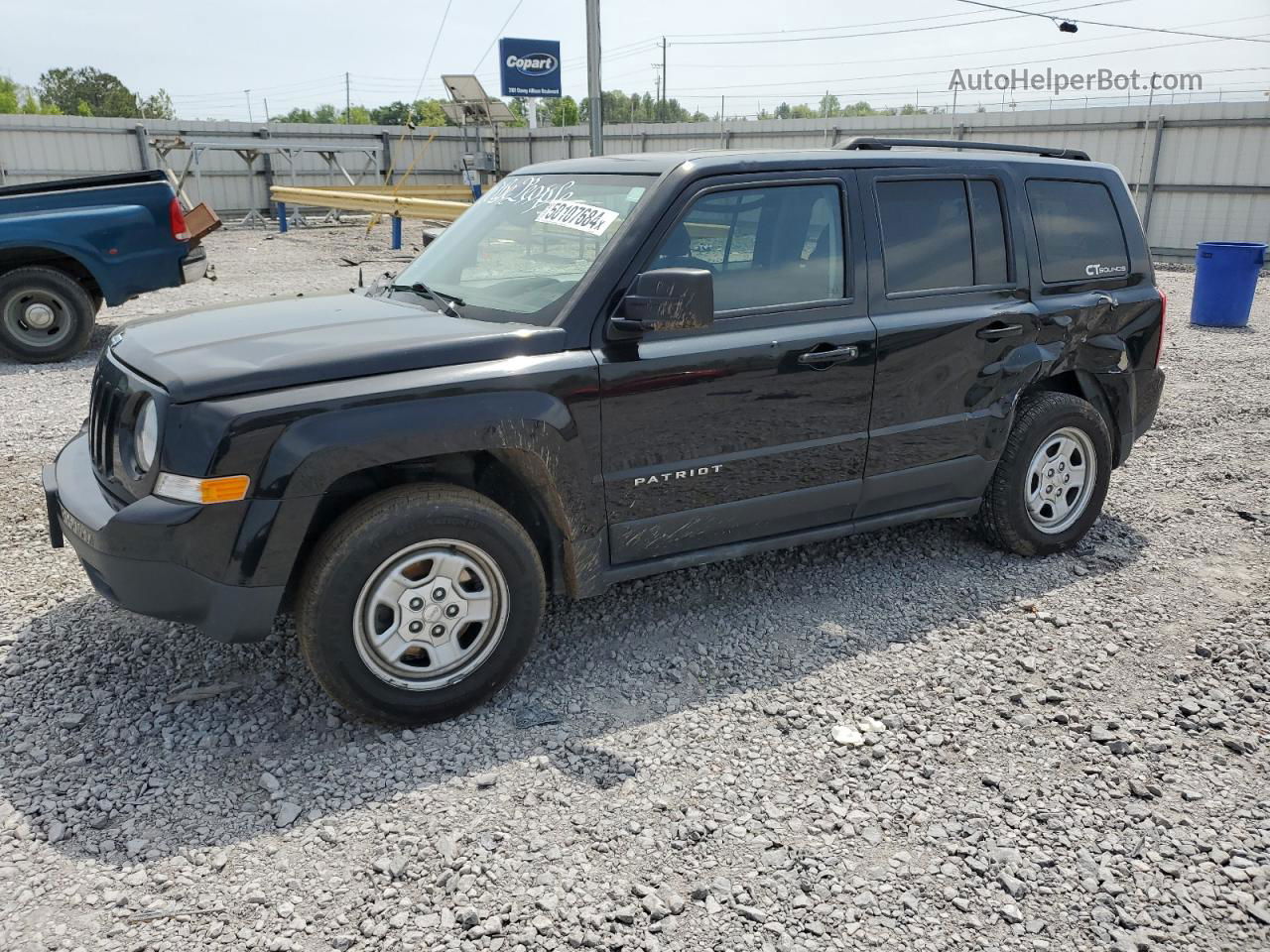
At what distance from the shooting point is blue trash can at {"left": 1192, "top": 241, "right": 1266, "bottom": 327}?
11.8 metres

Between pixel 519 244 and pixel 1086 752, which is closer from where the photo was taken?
pixel 1086 752

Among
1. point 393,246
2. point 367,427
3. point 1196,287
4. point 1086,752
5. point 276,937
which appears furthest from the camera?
point 393,246

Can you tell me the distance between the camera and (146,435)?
3.21m

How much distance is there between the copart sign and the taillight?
2112 centimetres

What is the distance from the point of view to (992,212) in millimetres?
4625

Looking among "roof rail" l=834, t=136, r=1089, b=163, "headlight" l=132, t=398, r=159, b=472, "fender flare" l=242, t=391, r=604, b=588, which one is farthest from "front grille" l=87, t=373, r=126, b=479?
"roof rail" l=834, t=136, r=1089, b=163

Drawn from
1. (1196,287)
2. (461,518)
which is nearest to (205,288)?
(461,518)

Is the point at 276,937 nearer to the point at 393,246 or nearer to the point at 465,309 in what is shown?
the point at 465,309

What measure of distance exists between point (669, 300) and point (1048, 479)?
2.58 meters

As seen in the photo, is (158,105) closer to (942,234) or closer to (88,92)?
(88,92)

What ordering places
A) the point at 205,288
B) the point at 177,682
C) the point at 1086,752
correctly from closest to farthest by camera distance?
the point at 1086,752, the point at 177,682, the point at 205,288

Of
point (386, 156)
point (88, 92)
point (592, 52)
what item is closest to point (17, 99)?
point (88, 92)

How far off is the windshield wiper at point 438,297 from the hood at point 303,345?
0.06 meters

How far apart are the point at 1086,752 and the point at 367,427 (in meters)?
2.66
